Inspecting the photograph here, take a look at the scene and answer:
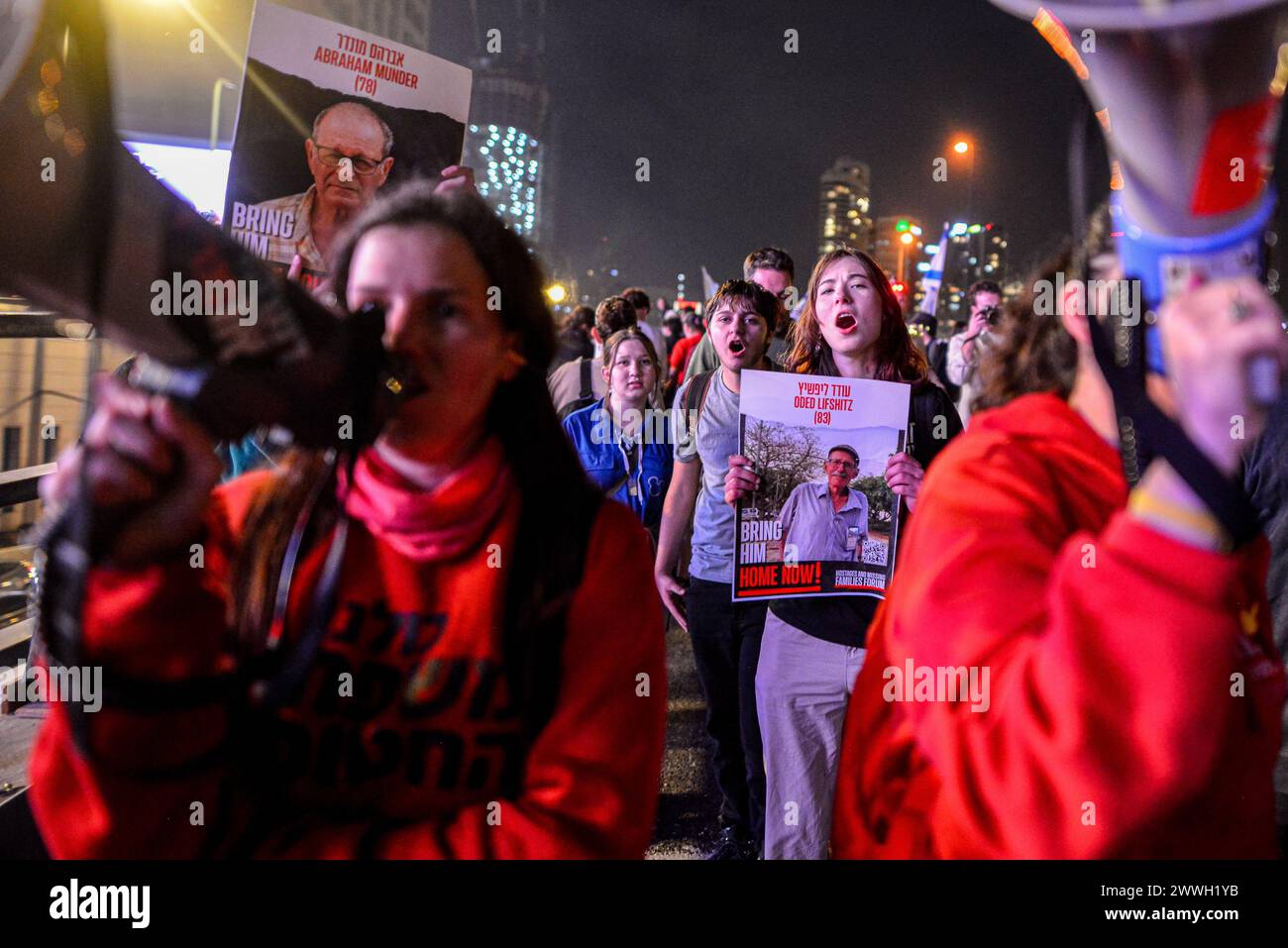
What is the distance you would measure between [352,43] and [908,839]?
1667 mm

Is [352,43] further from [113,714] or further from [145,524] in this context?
[113,714]

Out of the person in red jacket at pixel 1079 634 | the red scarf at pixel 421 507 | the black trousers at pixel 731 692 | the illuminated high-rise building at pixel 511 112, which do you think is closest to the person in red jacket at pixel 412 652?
the red scarf at pixel 421 507

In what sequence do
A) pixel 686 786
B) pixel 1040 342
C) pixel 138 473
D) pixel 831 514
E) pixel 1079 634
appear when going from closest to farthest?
1. pixel 1079 634
2. pixel 138 473
3. pixel 1040 342
4. pixel 831 514
5. pixel 686 786

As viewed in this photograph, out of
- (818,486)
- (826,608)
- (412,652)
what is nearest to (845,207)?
(818,486)

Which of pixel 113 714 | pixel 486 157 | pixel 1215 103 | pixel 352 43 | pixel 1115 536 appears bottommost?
pixel 113 714

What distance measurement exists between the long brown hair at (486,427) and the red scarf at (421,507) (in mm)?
51

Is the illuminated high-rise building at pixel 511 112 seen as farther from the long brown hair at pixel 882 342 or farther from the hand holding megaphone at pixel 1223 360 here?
the hand holding megaphone at pixel 1223 360

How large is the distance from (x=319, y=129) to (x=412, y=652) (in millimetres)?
978

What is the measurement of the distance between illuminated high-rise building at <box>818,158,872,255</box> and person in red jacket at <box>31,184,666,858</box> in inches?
31.2

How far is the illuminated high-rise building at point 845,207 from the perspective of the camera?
5.67 ft

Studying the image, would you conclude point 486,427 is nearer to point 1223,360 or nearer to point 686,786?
point 1223,360

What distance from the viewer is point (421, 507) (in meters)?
1.24

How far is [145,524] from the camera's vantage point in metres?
1.09

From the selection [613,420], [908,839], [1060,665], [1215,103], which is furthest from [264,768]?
[613,420]
